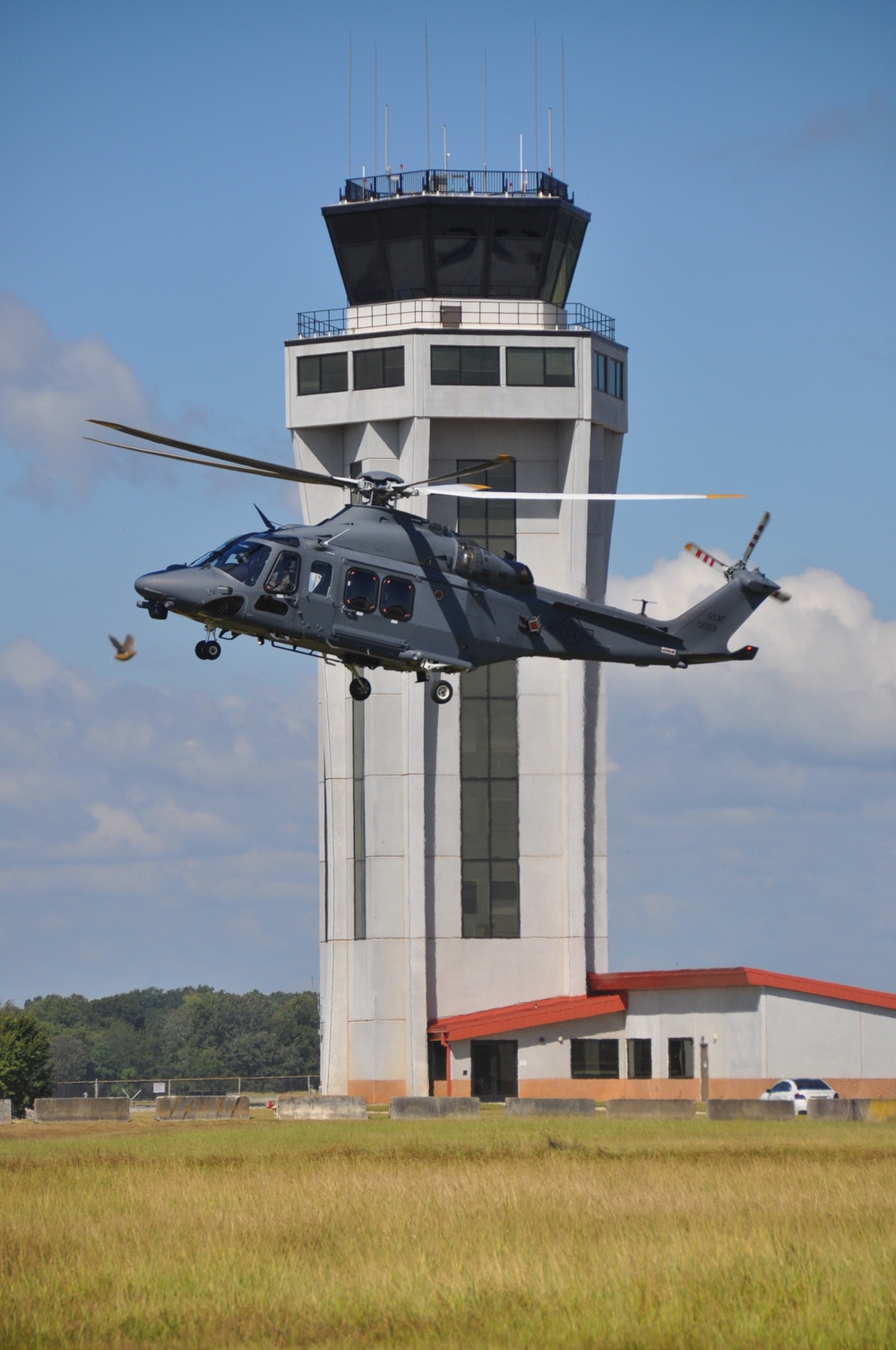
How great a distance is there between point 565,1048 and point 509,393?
31.1m

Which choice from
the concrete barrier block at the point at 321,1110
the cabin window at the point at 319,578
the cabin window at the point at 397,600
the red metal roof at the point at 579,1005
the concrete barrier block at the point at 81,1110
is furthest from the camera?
the red metal roof at the point at 579,1005

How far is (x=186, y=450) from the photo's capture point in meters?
38.3

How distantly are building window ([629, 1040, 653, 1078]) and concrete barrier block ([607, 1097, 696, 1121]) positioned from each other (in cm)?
2416

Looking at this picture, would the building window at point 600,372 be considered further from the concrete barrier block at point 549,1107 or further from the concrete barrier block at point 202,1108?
the concrete barrier block at point 202,1108

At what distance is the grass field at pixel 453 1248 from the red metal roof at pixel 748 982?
3331 centimetres

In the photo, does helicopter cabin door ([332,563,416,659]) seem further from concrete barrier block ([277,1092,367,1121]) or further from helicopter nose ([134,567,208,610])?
concrete barrier block ([277,1092,367,1121])

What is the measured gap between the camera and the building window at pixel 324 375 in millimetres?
89375

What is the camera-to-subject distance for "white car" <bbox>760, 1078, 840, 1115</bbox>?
71.6m

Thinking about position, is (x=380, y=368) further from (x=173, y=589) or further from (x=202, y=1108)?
(x=173, y=589)

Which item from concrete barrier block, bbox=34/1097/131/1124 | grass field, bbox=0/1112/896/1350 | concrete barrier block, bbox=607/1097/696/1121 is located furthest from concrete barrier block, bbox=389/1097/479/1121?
grass field, bbox=0/1112/896/1350

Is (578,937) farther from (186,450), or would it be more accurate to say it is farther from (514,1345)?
(514,1345)

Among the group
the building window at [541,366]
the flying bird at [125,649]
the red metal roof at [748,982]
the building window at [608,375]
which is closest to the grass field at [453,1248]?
the flying bird at [125,649]

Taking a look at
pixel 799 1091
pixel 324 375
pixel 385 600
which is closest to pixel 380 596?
pixel 385 600

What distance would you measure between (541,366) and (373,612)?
47934 mm
